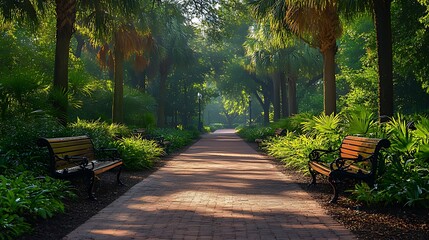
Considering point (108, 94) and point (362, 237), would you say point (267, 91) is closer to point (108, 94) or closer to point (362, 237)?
point (108, 94)

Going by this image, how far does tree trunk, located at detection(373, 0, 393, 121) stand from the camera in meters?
11.6

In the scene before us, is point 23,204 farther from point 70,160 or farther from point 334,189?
point 334,189

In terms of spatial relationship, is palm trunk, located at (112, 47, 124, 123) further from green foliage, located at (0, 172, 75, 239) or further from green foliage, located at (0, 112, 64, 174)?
green foliage, located at (0, 172, 75, 239)

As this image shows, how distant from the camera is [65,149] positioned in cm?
830

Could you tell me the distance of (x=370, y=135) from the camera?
953cm

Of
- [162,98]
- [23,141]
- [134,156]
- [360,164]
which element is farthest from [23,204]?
[162,98]

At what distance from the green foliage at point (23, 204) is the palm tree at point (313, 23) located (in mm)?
9674

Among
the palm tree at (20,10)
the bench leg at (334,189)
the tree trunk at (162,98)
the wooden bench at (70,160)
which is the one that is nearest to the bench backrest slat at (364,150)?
the bench leg at (334,189)

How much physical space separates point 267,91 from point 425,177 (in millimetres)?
42474

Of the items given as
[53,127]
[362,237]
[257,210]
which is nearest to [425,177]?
[362,237]

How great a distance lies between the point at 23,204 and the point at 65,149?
2.62m

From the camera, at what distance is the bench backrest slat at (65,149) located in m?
7.60

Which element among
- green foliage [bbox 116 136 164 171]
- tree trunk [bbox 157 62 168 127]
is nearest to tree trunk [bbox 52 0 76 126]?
green foliage [bbox 116 136 164 171]

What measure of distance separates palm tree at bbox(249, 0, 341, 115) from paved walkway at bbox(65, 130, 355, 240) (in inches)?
235
